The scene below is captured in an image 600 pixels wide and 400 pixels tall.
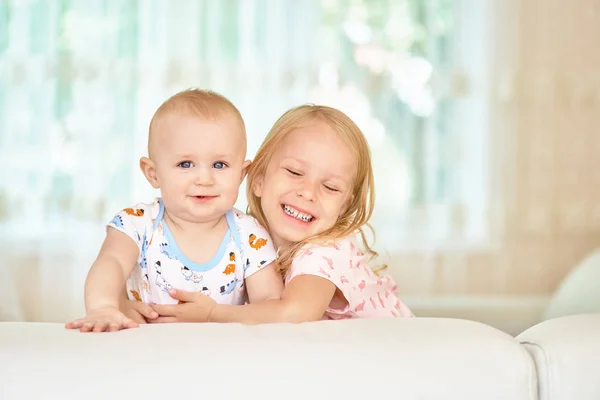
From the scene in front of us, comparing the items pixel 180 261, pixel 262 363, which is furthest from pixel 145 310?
pixel 262 363

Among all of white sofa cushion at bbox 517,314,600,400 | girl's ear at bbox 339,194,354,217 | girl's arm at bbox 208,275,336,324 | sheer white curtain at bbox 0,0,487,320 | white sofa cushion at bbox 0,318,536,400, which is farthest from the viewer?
sheer white curtain at bbox 0,0,487,320

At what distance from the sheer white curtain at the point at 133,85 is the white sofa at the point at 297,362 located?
2576 mm

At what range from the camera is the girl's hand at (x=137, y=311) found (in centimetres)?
145

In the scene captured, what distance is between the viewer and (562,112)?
4.00m

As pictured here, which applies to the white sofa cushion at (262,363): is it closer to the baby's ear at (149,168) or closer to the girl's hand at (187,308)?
the girl's hand at (187,308)

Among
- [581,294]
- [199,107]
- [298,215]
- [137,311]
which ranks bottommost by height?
[581,294]

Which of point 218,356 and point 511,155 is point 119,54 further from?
point 218,356

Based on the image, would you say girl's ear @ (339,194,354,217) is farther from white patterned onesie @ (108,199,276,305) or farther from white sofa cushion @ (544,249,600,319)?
white sofa cushion @ (544,249,600,319)

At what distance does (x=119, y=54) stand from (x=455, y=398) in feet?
9.54

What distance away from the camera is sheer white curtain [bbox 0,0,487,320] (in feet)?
11.8

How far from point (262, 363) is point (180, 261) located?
56 cm

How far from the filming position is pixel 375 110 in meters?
3.83

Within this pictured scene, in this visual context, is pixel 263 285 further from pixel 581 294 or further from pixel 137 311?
pixel 581 294

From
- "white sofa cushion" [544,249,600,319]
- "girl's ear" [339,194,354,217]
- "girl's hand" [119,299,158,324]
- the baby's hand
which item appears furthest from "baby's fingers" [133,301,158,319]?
"white sofa cushion" [544,249,600,319]
